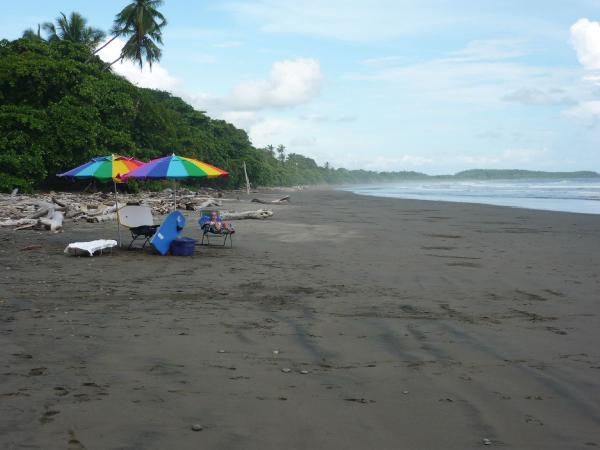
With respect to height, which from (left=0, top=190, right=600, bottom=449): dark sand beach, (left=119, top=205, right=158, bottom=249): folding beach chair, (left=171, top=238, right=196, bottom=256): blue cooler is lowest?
(left=0, top=190, right=600, bottom=449): dark sand beach

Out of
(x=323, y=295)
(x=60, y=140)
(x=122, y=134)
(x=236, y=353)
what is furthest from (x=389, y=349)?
(x=122, y=134)

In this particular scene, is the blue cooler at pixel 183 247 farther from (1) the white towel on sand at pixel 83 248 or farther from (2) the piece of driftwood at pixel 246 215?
(2) the piece of driftwood at pixel 246 215

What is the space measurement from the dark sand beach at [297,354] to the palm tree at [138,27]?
29.8 meters

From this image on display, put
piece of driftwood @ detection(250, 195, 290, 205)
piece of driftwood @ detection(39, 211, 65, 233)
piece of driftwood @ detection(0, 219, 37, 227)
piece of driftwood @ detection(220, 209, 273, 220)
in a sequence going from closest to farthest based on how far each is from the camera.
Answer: piece of driftwood @ detection(39, 211, 65, 233) < piece of driftwood @ detection(0, 219, 37, 227) < piece of driftwood @ detection(220, 209, 273, 220) < piece of driftwood @ detection(250, 195, 290, 205)

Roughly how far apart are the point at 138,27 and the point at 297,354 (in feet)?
115

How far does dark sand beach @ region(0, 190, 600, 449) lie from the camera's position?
311cm

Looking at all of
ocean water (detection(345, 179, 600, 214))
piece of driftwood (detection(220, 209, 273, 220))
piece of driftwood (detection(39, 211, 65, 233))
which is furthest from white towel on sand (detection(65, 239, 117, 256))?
ocean water (detection(345, 179, 600, 214))

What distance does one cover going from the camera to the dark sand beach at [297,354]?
311 cm

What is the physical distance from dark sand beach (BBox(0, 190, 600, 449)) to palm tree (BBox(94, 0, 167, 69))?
29.8 metres

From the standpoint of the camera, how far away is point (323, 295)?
6828mm

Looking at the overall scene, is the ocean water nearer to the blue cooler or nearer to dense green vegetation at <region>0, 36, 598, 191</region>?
the blue cooler

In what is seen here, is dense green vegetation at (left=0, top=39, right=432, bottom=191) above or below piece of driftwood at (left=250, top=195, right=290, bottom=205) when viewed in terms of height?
above

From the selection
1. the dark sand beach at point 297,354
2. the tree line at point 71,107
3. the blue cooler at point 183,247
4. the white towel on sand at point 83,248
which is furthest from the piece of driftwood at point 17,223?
the tree line at point 71,107

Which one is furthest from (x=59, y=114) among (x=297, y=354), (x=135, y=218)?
(x=297, y=354)
